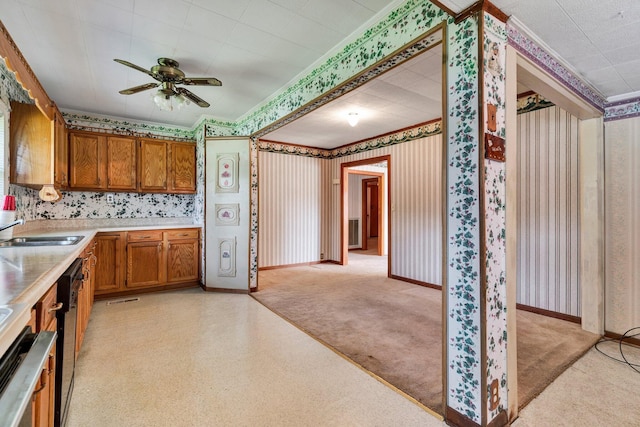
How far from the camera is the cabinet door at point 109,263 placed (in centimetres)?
367

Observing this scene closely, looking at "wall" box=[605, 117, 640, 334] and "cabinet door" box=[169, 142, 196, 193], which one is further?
"cabinet door" box=[169, 142, 196, 193]

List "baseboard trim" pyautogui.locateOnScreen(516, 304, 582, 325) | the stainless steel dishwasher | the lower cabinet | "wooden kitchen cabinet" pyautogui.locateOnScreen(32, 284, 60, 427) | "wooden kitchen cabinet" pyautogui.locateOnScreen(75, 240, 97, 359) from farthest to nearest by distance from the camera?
the lower cabinet → "baseboard trim" pyautogui.locateOnScreen(516, 304, 582, 325) → "wooden kitchen cabinet" pyautogui.locateOnScreen(75, 240, 97, 359) → "wooden kitchen cabinet" pyautogui.locateOnScreen(32, 284, 60, 427) → the stainless steel dishwasher

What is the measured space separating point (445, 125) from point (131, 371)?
2.61 meters

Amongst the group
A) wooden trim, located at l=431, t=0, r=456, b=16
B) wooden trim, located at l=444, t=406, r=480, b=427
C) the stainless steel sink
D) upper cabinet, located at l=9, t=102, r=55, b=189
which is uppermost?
wooden trim, located at l=431, t=0, r=456, b=16

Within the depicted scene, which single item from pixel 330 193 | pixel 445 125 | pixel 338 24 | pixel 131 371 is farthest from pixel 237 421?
pixel 330 193

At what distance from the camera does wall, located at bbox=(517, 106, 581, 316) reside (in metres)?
3.04

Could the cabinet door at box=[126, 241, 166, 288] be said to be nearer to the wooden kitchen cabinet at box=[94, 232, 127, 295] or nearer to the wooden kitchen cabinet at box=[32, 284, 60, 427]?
the wooden kitchen cabinet at box=[94, 232, 127, 295]

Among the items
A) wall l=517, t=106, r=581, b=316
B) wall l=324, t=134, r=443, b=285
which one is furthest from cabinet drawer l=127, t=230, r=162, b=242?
wall l=517, t=106, r=581, b=316

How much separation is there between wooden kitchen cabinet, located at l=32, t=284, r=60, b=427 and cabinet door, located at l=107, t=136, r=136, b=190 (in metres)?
3.22

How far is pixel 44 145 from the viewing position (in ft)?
9.68

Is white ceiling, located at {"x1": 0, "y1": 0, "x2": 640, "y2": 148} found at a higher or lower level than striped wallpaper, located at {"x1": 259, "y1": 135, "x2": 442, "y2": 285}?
higher

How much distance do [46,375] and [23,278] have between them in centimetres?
38

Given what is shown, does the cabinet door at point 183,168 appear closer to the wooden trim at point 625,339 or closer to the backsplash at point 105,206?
the backsplash at point 105,206

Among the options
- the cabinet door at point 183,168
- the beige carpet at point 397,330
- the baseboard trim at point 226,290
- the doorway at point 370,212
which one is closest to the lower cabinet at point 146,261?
the baseboard trim at point 226,290
